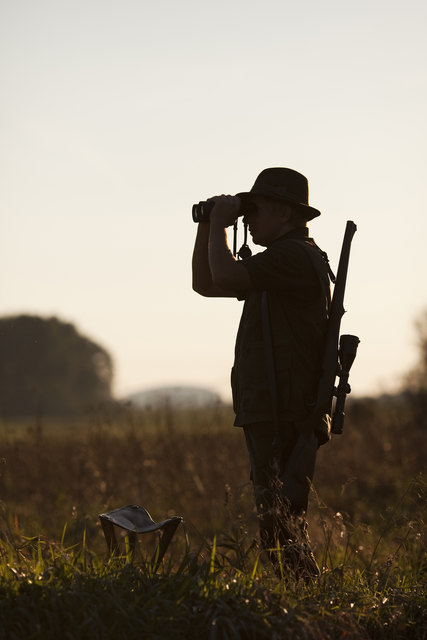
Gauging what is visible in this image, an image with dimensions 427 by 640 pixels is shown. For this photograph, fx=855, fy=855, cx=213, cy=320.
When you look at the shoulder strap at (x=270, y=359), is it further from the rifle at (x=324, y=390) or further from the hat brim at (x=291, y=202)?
the hat brim at (x=291, y=202)

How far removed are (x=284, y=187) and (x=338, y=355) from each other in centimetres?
95

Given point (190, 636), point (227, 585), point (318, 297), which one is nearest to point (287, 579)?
point (227, 585)

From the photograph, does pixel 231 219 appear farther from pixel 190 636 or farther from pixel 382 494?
pixel 382 494

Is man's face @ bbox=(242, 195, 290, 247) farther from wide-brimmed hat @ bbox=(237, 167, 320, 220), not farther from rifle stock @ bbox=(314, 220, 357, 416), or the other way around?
rifle stock @ bbox=(314, 220, 357, 416)

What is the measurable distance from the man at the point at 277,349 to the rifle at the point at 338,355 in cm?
6

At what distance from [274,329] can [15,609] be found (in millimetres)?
1851

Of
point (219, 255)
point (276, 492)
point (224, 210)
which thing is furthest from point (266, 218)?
point (276, 492)

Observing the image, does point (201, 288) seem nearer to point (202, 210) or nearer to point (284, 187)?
point (202, 210)

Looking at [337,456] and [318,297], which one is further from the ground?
[318,297]

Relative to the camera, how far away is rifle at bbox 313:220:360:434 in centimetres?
445

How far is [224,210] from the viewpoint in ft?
14.5

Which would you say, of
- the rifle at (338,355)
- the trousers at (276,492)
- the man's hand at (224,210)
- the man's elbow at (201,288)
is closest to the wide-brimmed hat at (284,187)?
the man's hand at (224,210)

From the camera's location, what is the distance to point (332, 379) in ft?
14.7

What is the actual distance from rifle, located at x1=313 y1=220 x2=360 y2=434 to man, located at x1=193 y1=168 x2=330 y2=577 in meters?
0.06
